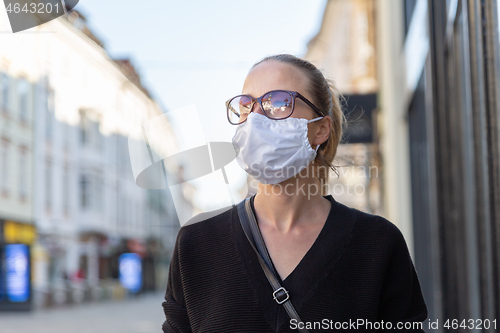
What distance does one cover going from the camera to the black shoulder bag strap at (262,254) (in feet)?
5.83

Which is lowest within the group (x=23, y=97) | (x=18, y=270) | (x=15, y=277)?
(x=15, y=277)

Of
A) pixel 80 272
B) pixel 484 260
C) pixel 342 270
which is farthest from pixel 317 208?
pixel 80 272

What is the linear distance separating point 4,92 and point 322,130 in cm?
2160

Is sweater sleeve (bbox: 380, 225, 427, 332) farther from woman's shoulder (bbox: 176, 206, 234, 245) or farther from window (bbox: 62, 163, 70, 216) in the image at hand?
window (bbox: 62, 163, 70, 216)

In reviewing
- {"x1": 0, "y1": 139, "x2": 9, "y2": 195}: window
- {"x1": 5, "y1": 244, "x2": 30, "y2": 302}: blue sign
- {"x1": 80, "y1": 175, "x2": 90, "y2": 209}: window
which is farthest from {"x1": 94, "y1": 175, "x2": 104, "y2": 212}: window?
{"x1": 5, "y1": 244, "x2": 30, "y2": 302}: blue sign

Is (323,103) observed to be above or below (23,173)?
below

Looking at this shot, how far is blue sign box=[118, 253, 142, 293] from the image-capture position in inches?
1324

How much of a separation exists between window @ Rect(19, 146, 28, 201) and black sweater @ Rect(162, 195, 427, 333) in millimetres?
23255

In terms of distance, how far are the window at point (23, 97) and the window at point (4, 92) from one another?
4.60 ft

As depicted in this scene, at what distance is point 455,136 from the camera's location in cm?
452

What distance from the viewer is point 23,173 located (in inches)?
962

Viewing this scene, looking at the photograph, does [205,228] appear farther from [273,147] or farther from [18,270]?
[18,270]

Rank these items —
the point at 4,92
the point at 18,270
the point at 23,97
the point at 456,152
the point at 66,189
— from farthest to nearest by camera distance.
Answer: the point at 66,189 → the point at 23,97 → the point at 4,92 → the point at 18,270 → the point at 456,152

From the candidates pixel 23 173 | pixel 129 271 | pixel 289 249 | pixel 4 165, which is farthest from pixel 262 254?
pixel 129 271
